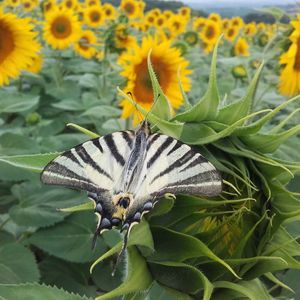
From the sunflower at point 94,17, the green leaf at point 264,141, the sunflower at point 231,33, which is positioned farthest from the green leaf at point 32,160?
the sunflower at point 231,33

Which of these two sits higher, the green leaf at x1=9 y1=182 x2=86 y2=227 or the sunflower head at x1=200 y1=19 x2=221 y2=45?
the green leaf at x1=9 y1=182 x2=86 y2=227

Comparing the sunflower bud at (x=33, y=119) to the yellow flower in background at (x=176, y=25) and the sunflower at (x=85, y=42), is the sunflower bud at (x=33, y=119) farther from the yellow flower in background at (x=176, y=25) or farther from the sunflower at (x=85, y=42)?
the yellow flower in background at (x=176, y=25)

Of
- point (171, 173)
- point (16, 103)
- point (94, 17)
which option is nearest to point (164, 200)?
point (171, 173)

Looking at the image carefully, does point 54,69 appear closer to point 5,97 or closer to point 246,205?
point 5,97

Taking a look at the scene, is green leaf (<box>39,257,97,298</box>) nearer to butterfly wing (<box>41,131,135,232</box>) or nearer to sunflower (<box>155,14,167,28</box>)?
butterfly wing (<box>41,131,135,232</box>)

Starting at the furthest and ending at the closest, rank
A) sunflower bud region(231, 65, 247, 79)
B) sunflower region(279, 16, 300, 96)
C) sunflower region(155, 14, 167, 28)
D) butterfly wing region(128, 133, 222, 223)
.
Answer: sunflower region(155, 14, 167, 28) < sunflower bud region(231, 65, 247, 79) < sunflower region(279, 16, 300, 96) < butterfly wing region(128, 133, 222, 223)

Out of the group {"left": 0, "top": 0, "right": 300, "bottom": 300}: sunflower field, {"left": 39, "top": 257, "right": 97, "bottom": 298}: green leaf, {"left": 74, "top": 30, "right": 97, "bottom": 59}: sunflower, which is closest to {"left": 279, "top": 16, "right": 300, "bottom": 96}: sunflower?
{"left": 0, "top": 0, "right": 300, "bottom": 300}: sunflower field

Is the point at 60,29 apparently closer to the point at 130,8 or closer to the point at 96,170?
the point at 130,8
